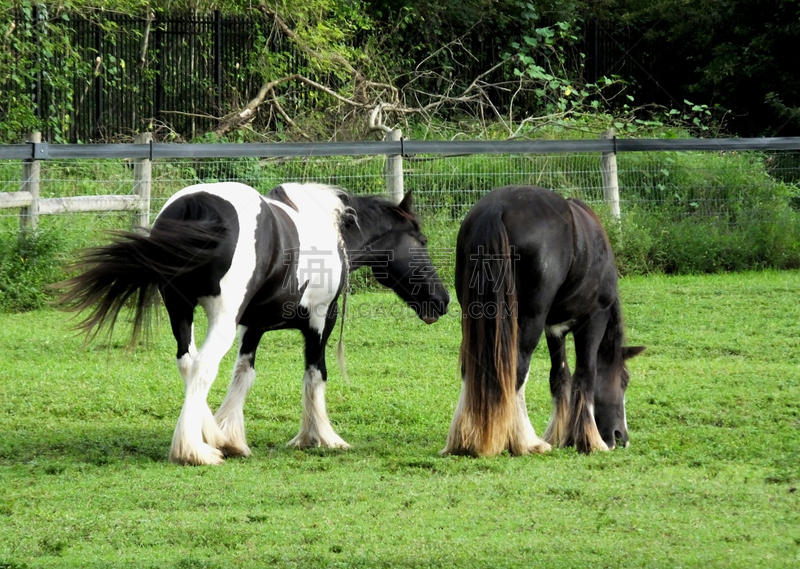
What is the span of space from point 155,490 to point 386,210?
2701mm

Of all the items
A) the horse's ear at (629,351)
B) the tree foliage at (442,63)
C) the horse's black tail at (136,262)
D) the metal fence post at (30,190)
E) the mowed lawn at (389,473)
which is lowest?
the mowed lawn at (389,473)

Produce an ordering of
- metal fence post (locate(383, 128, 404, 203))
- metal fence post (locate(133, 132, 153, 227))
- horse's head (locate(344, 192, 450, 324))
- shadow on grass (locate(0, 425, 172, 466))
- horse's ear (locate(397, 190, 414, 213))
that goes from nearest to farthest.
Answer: shadow on grass (locate(0, 425, 172, 466)), horse's head (locate(344, 192, 450, 324)), horse's ear (locate(397, 190, 414, 213)), metal fence post (locate(133, 132, 153, 227)), metal fence post (locate(383, 128, 404, 203))

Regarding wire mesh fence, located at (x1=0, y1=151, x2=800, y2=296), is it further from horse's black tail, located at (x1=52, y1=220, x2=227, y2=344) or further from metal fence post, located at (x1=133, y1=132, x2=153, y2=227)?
horse's black tail, located at (x1=52, y1=220, x2=227, y2=344)

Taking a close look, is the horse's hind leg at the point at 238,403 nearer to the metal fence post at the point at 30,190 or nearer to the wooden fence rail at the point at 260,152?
the wooden fence rail at the point at 260,152

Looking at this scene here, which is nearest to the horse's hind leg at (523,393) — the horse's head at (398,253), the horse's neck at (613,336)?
the horse's neck at (613,336)

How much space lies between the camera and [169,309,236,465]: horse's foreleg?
17.9 ft

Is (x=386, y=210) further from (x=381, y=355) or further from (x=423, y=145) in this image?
(x=423, y=145)

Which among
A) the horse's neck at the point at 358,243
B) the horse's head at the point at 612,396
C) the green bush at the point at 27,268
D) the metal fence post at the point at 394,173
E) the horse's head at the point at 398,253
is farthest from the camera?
the metal fence post at the point at 394,173

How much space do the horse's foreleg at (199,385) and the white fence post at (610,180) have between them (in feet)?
23.9

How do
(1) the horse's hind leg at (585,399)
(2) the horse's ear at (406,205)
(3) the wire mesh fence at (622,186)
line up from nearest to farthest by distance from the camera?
(1) the horse's hind leg at (585,399), (2) the horse's ear at (406,205), (3) the wire mesh fence at (622,186)

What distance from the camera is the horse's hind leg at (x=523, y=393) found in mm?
5566

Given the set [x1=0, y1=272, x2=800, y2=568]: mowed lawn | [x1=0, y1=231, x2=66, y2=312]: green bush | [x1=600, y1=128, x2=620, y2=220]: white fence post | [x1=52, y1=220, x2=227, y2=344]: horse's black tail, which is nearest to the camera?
[x1=0, y1=272, x2=800, y2=568]: mowed lawn

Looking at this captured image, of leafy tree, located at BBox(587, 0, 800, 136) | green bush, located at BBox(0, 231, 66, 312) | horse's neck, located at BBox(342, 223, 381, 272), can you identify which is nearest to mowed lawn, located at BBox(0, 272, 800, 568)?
green bush, located at BBox(0, 231, 66, 312)

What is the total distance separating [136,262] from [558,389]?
2735mm
